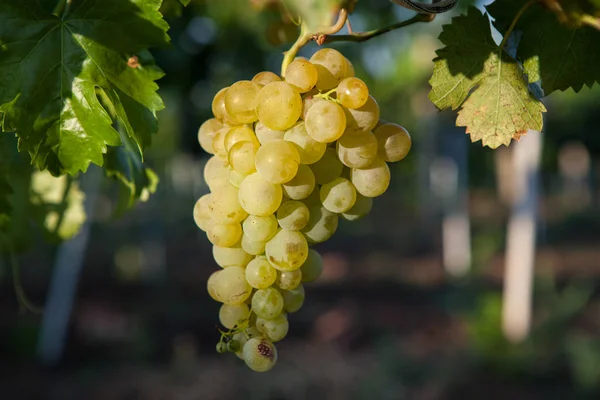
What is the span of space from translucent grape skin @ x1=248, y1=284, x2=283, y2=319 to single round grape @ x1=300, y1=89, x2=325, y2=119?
7.9 inches

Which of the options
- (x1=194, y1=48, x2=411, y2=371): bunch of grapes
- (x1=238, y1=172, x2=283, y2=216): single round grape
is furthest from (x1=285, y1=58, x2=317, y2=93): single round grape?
(x1=238, y1=172, x2=283, y2=216): single round grape

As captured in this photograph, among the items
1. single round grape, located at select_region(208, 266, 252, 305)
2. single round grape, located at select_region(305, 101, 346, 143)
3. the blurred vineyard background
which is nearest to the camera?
single round grape, located at select_region(305, 101, 346, 143)

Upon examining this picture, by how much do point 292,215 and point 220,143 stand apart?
12 cm

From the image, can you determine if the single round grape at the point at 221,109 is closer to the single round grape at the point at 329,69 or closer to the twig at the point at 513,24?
the single round grape at the point at 329,69

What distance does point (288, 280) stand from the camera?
726 millimetres

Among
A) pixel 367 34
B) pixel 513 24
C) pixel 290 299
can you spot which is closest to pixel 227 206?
pixel 290 299

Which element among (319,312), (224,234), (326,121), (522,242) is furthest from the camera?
(319,312)

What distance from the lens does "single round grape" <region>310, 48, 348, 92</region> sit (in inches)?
26.4

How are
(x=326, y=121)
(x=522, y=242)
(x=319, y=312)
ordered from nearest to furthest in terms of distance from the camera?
(x=326, y=121)
(x=522, y=242)
(x=319, y=312)

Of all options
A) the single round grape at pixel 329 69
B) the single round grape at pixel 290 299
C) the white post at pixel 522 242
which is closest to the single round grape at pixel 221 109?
the single round grape at pixel 329 69

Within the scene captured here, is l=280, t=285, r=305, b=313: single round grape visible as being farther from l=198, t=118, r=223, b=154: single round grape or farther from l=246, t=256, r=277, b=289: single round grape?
l=198, t=118, r=223, b=154: single round grape

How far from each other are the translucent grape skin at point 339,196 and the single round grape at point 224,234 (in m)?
0.11

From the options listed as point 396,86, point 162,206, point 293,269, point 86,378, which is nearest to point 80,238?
point 86,378

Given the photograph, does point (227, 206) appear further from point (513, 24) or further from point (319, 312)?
point (319, 312)
